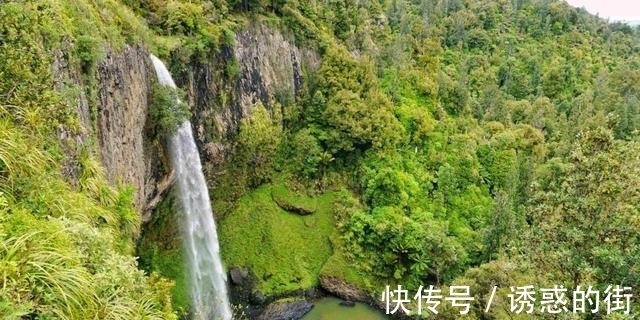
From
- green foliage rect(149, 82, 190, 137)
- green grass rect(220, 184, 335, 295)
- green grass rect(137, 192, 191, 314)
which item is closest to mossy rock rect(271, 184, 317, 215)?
green grass rect(220, 184, 335, 295)

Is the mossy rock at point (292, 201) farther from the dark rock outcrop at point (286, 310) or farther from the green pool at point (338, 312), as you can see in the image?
the dark rock outcrop at point (286, 310)

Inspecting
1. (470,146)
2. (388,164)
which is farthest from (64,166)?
(470,146)

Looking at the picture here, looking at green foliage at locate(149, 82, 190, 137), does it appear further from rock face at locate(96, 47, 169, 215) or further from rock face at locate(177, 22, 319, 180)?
rock face at locate(177, 22, 319, 180)

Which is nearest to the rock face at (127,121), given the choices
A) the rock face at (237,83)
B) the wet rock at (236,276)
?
the rock face at (237,83)

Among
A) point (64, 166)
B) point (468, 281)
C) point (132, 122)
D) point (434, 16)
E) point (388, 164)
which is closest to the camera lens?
point (64, 166)

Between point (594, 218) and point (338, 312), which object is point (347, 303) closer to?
point (338, 312)

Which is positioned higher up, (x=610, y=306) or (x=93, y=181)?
(x=93, y=181)

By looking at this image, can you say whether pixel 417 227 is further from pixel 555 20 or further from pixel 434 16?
pixel 555 20
